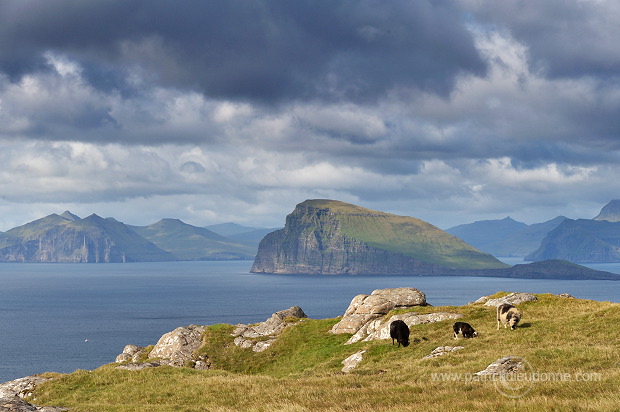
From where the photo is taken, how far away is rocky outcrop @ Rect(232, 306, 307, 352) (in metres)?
61.8

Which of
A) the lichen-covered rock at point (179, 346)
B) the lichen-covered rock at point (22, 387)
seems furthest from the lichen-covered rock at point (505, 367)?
the lichen-covered rock at point (179, 346)

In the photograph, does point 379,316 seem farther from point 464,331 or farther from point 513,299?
point 464,331

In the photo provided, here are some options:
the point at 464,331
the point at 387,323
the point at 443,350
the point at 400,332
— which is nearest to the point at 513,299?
the point at 387,323

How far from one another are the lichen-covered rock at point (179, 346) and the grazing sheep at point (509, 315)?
106 feet

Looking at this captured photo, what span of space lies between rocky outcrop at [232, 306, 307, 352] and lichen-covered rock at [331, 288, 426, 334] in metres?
8.06

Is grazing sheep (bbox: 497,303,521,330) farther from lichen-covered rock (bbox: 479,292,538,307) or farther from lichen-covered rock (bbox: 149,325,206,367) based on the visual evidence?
lichen-covered rock (bbox: 149,325,206,367)

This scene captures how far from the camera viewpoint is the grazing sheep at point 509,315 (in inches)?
1732

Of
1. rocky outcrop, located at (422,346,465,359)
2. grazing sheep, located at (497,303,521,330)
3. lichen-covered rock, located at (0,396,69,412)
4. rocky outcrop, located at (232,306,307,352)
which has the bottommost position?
rocky outcrop, located at (232,306,307,352)

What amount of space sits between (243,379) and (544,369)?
16.8 m

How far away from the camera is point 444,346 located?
41.5 meters

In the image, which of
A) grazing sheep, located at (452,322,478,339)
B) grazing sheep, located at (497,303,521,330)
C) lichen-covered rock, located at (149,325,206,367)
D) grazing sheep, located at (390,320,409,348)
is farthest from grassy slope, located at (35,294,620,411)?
lichen-covered rock, located at (149,325,206,367)

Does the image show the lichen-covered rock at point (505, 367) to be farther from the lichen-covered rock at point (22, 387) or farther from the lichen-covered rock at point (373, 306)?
the lichen-covered rock at point (373, 306)

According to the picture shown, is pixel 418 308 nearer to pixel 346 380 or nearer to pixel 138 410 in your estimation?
pixel 346 380

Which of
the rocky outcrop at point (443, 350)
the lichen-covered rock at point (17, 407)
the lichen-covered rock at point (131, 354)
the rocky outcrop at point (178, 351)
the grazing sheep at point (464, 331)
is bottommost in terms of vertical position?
the lichen-covered rock at point (131, 354)
